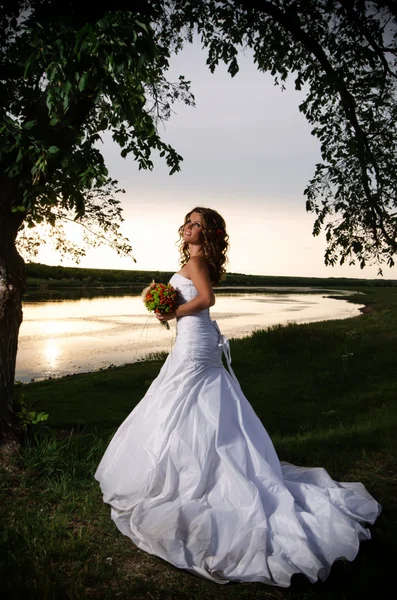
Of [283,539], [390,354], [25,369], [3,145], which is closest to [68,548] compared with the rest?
[283,539]

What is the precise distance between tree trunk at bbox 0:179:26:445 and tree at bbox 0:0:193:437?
13 millimetres

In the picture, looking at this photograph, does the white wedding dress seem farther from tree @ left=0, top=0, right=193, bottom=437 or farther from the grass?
tree @ left=0, top=0, right=193, bottom=437

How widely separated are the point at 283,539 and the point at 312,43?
951 cm

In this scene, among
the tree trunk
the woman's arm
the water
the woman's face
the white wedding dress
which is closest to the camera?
the white wedding dress

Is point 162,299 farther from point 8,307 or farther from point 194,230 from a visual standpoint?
point 8,307

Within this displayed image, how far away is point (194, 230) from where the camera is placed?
5.47 m

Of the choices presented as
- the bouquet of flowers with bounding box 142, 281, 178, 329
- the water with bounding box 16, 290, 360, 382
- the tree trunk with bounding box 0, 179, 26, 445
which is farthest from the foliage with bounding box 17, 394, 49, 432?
the water with bounding box 16, 290, 360, 382

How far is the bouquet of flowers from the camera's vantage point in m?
5.36

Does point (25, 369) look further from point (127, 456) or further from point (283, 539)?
point (283, 539)

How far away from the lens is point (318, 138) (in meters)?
A: 12.6

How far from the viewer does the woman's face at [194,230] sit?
5469 mm

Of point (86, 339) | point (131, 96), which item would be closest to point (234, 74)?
point (131, 96)

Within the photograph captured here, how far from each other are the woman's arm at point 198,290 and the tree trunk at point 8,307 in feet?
8.14

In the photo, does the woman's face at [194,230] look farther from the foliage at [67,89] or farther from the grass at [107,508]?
the grass at [107,508]
